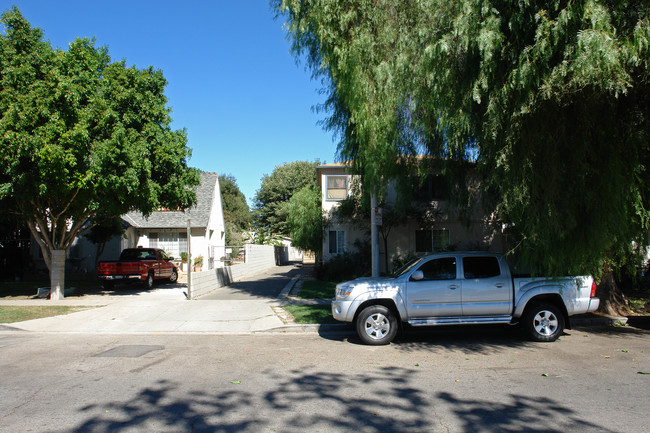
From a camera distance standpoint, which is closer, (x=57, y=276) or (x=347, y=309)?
(x=347, y=309)

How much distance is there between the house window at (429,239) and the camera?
71.3 ft

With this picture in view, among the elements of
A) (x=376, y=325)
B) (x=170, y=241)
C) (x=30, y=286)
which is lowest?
(x=376, y=325)

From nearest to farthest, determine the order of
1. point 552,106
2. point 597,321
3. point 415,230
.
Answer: point 552,106 < point 597,321 < point 415,230

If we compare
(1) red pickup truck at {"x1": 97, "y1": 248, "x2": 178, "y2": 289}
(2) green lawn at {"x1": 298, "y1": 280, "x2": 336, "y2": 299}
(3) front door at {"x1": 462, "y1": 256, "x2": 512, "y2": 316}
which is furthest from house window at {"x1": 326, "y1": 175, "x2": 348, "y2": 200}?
(3) front door at {"x1": 462, "y1": 256, "x2": 512, "y2": 316}

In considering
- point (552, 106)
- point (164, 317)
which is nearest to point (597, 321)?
point (552, 106)

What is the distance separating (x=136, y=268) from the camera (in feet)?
60.6

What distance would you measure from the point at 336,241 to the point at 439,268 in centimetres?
1440

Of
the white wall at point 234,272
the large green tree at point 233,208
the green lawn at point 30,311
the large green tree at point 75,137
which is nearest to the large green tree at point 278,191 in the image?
the large green tree at point 233,208

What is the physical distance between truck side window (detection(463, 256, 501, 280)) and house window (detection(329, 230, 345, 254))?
1423cm

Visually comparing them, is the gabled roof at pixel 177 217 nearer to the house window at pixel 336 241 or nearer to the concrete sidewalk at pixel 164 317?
the house window at pixel 336 241

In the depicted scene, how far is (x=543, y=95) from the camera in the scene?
6613 mm

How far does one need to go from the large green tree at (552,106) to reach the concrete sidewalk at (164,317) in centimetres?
545

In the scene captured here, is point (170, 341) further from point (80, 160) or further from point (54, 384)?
point (80, 160)

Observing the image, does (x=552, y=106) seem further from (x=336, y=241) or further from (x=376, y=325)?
(x=336, y=241)
